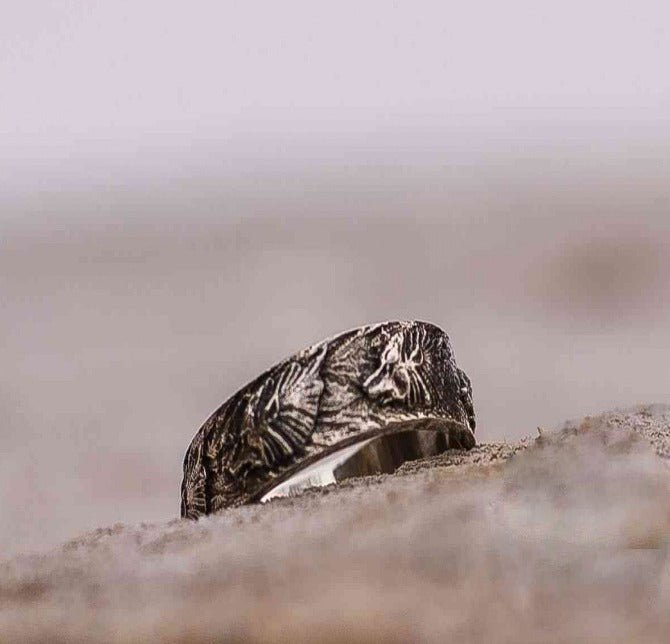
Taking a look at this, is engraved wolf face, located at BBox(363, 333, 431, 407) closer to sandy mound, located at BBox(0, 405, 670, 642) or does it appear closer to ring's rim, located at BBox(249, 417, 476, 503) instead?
ring's rim, located at BBox(249, 417, 476, 503)

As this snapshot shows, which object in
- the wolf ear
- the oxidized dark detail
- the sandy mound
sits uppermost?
the wolf ear

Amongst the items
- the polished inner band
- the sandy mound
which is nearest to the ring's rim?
the polished inner band

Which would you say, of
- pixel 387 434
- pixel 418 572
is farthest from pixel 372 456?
pixel 418 572

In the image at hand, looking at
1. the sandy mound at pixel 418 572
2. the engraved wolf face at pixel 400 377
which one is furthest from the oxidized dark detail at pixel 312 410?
the sandy mound at pixel 418 572

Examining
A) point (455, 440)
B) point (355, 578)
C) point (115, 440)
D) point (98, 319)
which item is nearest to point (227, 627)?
point (355, 578)

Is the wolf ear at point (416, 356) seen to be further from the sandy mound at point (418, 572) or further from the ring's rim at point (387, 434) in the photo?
the sandy mound at point (418, 572)

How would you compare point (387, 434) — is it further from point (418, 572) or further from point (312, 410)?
point (418, 572)

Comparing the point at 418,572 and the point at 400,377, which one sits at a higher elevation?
the point at 400,377
